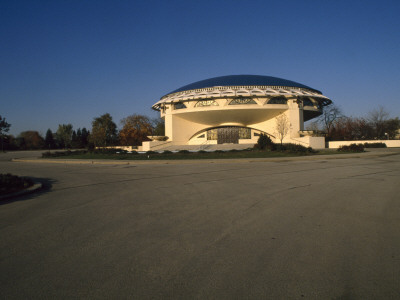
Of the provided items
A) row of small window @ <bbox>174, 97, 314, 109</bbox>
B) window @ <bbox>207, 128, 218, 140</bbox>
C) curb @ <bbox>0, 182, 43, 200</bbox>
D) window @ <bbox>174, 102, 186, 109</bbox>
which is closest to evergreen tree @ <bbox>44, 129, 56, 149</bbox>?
window @ <bbox>174, 102, 186, 109</bbox>

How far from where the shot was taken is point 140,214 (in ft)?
19.5

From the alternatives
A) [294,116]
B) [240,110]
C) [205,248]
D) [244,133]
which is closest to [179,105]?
[240,110]

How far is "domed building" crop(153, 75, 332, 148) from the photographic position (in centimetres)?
4484

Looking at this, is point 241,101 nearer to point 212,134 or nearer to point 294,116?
point 294,116

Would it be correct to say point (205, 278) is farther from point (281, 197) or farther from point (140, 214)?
point (281, 197)

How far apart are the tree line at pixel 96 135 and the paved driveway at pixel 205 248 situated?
4209 centimetres

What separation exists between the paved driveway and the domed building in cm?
3815

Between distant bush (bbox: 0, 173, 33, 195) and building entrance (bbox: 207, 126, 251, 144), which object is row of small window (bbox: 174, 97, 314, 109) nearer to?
building entrance (bbox: 207, 126, 251, 144)

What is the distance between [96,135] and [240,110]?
104 ft

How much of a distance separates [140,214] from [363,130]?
60.0m

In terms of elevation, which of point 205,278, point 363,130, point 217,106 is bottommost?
point 205,278

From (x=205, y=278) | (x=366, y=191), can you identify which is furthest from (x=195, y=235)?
(x=366, y=191)

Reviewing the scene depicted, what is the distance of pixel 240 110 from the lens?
46719 millimetres

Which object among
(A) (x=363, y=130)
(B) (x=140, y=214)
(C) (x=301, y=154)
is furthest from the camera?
(A) (x=363, y=130)
